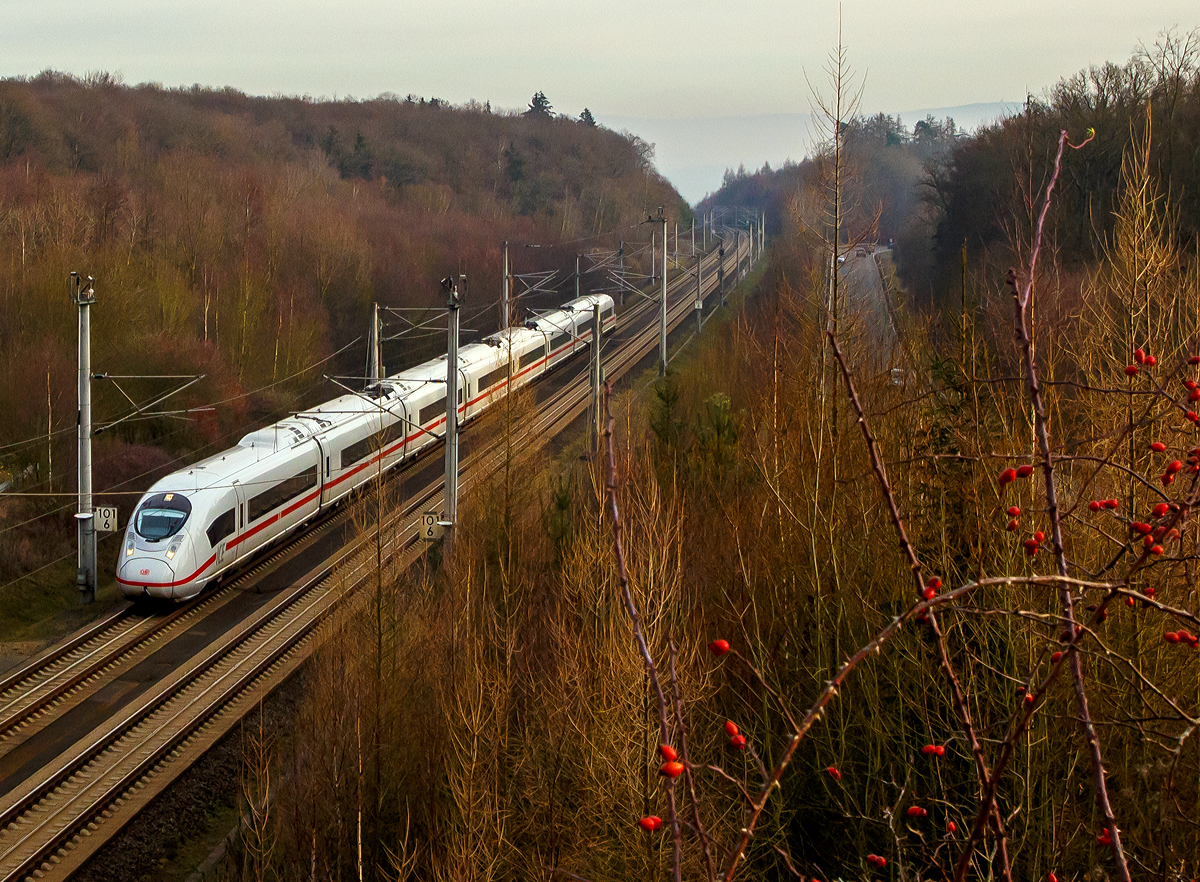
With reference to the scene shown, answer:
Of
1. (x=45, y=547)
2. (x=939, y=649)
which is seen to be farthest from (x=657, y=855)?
(x=45, y=547)

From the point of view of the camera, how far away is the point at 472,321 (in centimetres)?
5119

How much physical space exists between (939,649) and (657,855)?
6.14 m

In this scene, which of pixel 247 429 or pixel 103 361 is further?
pixel 247 429

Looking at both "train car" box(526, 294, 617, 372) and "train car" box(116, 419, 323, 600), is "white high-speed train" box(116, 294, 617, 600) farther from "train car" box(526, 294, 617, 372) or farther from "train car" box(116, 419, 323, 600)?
"train car" box(526, 294, 617, 372)

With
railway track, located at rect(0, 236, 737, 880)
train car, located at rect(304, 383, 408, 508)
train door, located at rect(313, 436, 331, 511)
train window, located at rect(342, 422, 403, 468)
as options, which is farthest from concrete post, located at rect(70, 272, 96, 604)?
train window, located at rect(342, 422, 403, 468)

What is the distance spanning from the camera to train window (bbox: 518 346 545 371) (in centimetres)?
3744

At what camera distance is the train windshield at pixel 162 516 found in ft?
66.6

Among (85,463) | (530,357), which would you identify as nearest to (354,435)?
(85,463)

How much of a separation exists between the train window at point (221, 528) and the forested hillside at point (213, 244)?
4.50 m

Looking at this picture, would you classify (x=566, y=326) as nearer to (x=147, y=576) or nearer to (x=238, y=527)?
(x=238, y=527)

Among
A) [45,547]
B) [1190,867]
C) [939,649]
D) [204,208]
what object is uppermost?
[204,208]

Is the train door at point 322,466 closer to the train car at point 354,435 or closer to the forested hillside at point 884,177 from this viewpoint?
the train car at point 354,435

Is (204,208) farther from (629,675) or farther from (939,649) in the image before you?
(939,649)

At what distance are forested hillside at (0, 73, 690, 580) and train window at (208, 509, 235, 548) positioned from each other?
4504 millimetres
